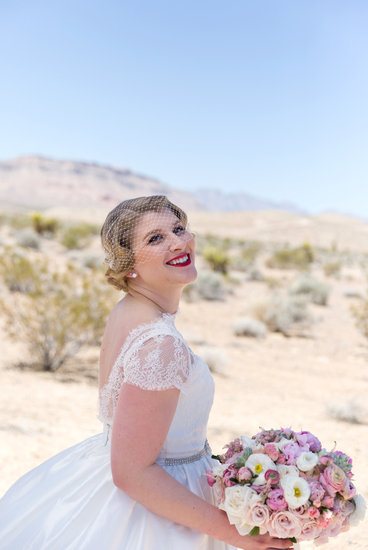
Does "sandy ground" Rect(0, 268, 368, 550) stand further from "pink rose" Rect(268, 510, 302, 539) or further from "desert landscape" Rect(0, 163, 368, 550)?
"pink rose" Rect(268, 510, 302, 539)

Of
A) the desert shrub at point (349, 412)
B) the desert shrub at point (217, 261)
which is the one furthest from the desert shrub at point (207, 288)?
the desert shrub at point (349, 412)

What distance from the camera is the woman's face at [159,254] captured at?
72.2 inches

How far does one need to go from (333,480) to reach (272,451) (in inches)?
7.7

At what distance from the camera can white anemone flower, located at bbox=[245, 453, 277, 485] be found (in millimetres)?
1589

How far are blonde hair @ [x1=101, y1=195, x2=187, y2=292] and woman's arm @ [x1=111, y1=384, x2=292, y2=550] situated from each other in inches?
18.6

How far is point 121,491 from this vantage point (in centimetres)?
177

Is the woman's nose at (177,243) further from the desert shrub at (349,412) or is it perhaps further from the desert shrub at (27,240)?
the desert shrub at (27,240)

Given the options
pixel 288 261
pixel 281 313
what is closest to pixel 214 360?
pixel 281 313

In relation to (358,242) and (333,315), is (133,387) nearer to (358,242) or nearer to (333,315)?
(333,315)

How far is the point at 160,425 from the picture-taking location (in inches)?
60.4

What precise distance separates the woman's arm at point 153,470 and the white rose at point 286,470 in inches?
7.8

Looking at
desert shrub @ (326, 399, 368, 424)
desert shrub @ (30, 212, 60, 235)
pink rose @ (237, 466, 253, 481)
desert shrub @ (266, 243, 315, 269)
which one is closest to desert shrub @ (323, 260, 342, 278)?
desert shrub @ (266, 243, 315, 269)

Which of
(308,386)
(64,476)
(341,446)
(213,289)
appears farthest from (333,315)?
(64,476)

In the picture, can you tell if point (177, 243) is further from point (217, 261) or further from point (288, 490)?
point (217, 261)
